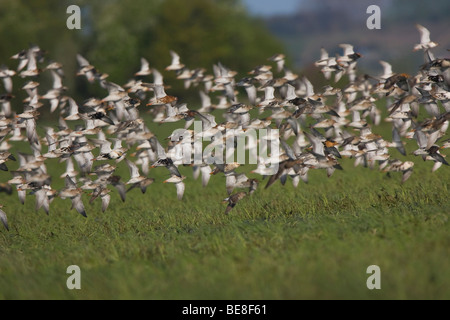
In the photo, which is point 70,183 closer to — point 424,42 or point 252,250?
point 252,250

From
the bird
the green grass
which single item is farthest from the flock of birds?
the green grass

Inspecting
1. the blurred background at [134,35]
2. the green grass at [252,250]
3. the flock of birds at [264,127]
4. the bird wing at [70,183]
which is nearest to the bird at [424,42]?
the flock of birds at [264,127]

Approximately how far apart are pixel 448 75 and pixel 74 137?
9720 millimetres

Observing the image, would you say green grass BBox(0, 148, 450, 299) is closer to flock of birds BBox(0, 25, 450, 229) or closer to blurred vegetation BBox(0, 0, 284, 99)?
flock of birds BBox(0, 25, 450, 229)

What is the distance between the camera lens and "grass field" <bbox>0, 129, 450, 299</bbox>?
9.62 m

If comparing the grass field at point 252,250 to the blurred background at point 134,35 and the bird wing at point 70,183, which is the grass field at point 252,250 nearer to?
the bird wing at point 70,183

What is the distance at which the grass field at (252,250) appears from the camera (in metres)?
9.62

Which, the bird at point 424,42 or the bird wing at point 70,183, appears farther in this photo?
the bird wing at point 70,183

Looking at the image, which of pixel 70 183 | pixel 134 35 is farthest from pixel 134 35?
pixel 70 183

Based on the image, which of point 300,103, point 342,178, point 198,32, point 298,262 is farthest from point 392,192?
point 198,32

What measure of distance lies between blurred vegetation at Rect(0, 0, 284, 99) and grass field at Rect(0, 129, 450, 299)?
46.5m

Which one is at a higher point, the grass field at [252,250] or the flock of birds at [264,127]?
the flock of birds at [264,127]

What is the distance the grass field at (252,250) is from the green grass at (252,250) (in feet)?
0.07
